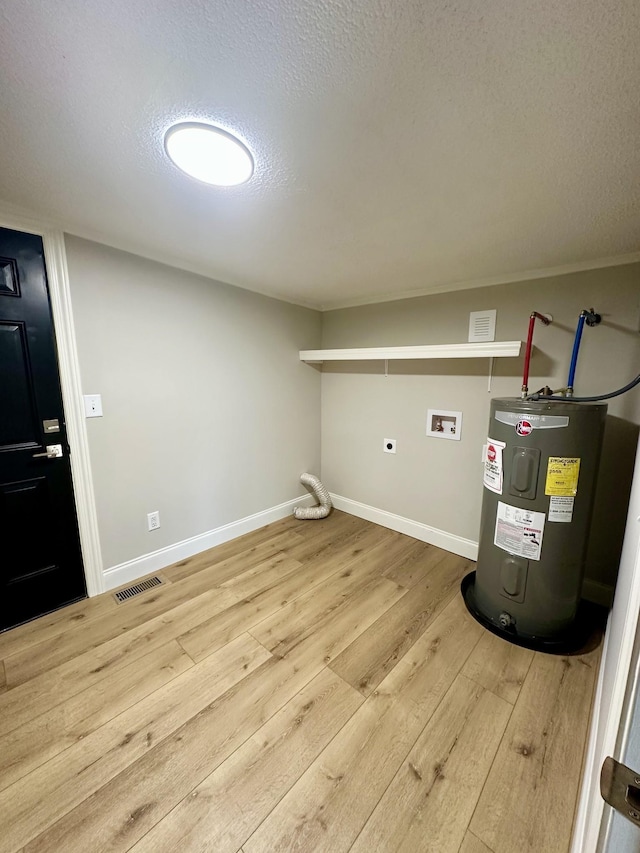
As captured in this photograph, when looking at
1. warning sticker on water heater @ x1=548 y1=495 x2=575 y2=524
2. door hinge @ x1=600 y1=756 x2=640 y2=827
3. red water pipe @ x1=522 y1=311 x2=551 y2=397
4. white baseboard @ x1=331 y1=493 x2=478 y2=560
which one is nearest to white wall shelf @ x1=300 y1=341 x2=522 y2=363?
red water pipe @ x1=522 y1=311 x2=551 y2=397

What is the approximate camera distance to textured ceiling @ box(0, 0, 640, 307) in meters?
0.69

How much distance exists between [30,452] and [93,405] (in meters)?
0.39

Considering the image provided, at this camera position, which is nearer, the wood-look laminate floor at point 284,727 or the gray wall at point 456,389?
the wood-look laminate floor at point 284,727

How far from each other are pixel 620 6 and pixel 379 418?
2412mm

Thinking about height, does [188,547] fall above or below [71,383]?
below

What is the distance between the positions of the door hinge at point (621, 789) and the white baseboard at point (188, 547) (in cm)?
244

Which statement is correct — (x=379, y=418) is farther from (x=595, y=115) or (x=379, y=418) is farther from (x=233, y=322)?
(x=595, y=115)

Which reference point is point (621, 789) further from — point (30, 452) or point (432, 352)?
point (30, 452)

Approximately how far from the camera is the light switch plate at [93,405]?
1.90 meters

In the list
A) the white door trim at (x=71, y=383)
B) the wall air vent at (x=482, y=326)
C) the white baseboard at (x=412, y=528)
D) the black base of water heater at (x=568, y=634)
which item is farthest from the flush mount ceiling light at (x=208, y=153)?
the white baseboard at (x=412, y=528)

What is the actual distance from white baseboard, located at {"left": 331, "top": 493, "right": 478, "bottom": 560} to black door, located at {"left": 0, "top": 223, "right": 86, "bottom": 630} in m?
2.23

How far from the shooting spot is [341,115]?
36.2 inches

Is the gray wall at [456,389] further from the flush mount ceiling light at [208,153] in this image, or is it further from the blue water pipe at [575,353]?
the flush mount ceiling light at [208,153]

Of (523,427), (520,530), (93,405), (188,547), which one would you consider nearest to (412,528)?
(520,530)
